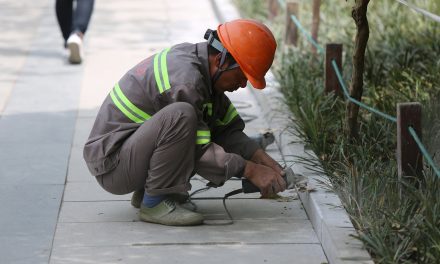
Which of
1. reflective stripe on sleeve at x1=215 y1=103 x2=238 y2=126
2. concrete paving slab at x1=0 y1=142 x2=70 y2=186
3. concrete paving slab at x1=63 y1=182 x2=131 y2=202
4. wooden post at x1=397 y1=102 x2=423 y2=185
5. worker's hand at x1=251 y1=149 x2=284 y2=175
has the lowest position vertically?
concrete paving slab at x1=0 y1=142 x2=70 y2=186

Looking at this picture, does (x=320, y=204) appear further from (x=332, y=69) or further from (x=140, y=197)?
(x=332, y=69)

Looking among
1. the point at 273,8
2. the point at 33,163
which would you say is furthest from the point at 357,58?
the point at 273,8

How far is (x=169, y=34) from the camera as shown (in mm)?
11156

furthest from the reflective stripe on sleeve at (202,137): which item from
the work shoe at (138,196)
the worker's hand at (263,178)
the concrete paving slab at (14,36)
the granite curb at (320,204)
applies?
the concrete paving slab at (14,36)

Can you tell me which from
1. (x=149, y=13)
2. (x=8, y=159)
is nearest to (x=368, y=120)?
(x=8, y=159)

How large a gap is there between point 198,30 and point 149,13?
5.02 feet

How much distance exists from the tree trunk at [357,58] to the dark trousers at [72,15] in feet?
14.4

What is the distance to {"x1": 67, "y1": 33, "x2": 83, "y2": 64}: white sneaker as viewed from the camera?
964 cm

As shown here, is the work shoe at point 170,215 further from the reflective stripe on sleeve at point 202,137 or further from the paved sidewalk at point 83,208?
the reflective stripe on sleeve at point 202,137

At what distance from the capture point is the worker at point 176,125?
5293 mm

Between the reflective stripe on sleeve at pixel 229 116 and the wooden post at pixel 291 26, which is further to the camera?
the wooden post at pixel 291 26

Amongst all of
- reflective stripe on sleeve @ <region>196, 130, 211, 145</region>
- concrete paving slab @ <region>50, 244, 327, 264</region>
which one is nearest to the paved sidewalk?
concrete paving slab @ <region>50, 244, 327, 264</region>

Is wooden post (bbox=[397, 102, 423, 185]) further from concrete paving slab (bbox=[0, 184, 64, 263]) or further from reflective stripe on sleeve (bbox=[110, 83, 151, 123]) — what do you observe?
concrete paving slab (bbox=[0, 184, 64, 263])

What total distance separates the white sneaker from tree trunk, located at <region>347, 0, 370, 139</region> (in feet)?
13.8
